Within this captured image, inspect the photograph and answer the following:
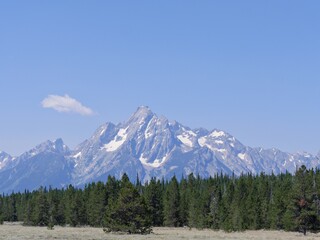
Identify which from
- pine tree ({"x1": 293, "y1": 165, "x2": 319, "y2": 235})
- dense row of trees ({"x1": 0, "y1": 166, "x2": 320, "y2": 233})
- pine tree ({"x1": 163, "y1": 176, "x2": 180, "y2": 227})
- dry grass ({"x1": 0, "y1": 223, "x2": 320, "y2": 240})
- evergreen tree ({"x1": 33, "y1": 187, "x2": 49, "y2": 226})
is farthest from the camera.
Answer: pine tree ({"x1": 163, "y1": 176, "x2": 180, "y2": 227})

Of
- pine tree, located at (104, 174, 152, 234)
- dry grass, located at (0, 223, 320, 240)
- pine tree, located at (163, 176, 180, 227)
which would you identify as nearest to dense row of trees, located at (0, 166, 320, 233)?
pine tree, located at (163, 176, 180, 227)

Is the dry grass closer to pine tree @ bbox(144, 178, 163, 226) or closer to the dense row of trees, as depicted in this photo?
the dense row of trees

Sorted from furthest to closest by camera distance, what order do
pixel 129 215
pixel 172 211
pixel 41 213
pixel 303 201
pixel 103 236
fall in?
Answer: pixel 172 211 < pixel 41 213 < pixel 303 201 < pixel 129 215 < pixel 103 236

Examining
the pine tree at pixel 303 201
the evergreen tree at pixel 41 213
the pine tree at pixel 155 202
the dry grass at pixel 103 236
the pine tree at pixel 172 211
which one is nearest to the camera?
the dry grass at pixel 103 236

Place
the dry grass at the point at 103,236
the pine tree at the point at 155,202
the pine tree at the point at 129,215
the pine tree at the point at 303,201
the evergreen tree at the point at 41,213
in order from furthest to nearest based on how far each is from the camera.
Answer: the pine tree at the point at 155,202 → the evergreen tree at the point at 41,213 → the pine tree at the point at 303,201 → the pine tree at the point at 129,215 → the dry grass at the point at 103,236

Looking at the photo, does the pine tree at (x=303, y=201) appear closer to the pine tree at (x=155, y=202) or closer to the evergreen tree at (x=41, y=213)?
the pine tree at (x=155, y=202)

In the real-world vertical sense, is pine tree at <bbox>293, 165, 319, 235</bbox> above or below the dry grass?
above

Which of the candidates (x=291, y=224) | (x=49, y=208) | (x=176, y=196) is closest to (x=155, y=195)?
(x=176, y=196)

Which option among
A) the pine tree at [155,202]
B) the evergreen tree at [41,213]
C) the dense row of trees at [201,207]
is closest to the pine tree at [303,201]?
the dense row of trees at [201,207]

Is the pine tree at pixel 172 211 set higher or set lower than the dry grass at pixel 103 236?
higher

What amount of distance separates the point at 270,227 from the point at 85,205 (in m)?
47.8

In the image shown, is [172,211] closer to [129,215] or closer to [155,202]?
[155,202]

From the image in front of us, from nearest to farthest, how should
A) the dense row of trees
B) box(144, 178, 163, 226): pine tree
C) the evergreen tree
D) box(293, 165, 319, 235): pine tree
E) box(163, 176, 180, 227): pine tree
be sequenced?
box(293, 165, 319, 235): pine tree
the dense row of trees
the evergreen tree
box(163, 176, 180, 227): pine tree
box(144, 178, 163, 226): pine tree

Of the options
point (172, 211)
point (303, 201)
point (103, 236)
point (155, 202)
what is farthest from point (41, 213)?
point (103, 236)
